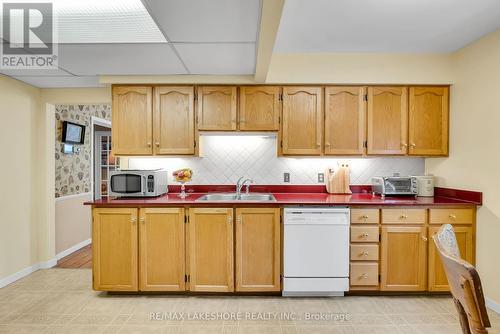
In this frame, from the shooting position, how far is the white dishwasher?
2846mm

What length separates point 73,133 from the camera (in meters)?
4.39

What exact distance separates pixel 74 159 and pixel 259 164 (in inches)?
113

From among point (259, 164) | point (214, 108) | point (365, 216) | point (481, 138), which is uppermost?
point (214, 108)

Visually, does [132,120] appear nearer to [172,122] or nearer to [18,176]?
[172,122]

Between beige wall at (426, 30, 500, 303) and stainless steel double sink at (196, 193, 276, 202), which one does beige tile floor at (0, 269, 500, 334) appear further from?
stainless steel double sink at (196, 193, 276, 202)

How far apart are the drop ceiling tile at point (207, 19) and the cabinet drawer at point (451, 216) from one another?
226cm

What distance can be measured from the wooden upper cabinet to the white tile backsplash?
1.10ft

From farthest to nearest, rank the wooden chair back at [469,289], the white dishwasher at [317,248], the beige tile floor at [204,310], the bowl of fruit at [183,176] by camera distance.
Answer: the bowl of fruit at [183,176], the white dishwasher at [317,248], the beige tile floor at [204,310], the wooden chair back at [469,289]

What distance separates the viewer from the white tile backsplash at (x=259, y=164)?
3576 millimetres

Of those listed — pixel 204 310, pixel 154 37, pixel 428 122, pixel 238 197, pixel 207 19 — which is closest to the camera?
pixel 207 19

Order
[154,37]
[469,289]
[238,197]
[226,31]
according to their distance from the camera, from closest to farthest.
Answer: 1. [469,289]
2. [226,31]
3. [154,37]
4. [238,197]

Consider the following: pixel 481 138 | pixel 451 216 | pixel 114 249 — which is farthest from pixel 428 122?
pixel 114 249

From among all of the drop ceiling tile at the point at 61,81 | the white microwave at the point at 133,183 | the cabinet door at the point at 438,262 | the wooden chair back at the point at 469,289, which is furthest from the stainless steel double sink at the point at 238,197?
the wooden chair back at the point at 469,289

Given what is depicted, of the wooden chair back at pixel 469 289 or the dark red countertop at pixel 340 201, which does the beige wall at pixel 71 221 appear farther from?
Result: the wooden chair back at pixel 469 289
